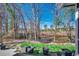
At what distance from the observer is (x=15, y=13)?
532 inches

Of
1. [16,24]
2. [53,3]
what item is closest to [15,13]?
[16,24]

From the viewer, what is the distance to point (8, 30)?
13.5 m

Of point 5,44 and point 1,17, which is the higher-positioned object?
point 1,17

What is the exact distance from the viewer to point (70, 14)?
13.5 metres

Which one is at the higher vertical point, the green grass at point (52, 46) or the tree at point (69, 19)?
the tree at point (69, 19)

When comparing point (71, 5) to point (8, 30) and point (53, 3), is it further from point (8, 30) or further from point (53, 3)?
point (8, 30)

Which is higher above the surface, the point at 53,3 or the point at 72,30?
the point at 53,3

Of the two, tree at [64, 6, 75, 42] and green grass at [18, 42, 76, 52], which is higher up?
tree at [64, 6, 75, 42]

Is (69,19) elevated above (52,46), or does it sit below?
above

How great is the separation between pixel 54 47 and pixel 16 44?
1156 mm

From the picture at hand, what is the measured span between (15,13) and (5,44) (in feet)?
3.24

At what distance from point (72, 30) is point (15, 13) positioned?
1.81m

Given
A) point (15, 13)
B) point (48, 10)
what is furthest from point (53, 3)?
point (15, 13)

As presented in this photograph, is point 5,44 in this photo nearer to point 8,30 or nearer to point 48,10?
point 8,30
